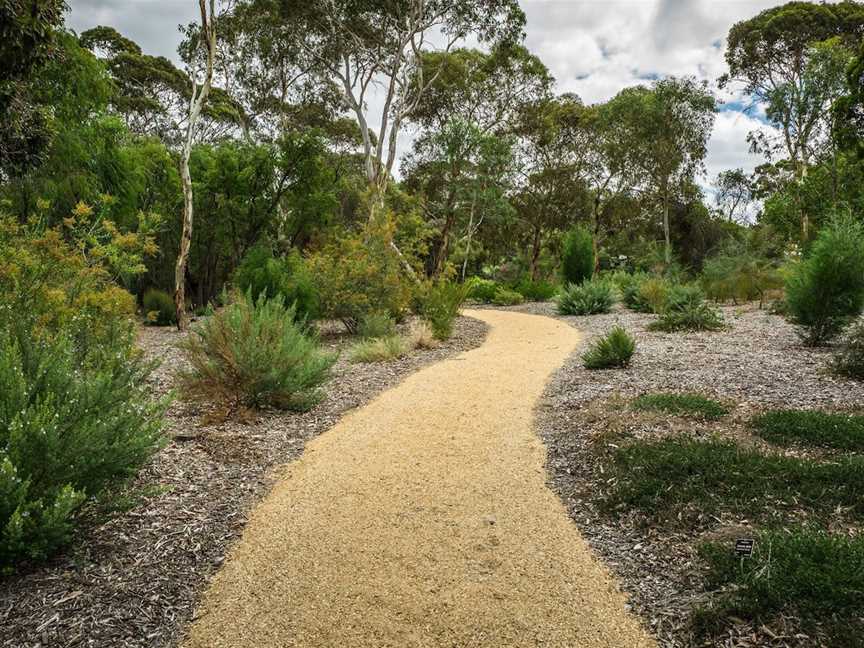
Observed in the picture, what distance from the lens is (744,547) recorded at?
8.26ft

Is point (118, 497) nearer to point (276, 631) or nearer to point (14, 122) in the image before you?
point (276, 631)

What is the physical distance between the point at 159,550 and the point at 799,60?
2810 cm

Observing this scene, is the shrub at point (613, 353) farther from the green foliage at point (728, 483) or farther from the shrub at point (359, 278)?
the shrub at point (359, 278)

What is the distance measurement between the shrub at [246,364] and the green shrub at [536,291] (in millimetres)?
16770

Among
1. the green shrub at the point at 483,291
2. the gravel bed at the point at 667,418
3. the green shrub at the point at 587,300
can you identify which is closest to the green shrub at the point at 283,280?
the gravel bed at the point at 667,418

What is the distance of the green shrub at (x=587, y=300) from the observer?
15062 mm

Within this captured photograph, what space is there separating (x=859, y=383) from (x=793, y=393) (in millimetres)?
963

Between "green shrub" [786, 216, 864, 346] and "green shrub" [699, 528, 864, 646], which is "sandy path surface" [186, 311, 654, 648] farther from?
"green shrub" [786, 216, 864, 346]

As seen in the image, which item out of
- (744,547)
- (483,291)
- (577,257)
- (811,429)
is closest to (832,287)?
(811,429)

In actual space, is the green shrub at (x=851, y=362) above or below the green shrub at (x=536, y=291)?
above

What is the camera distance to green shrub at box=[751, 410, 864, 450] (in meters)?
3.89

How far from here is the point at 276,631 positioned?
236cm

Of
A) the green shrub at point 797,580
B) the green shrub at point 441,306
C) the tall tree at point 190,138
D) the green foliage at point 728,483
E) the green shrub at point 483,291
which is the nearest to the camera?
the green shrub at point 797,580

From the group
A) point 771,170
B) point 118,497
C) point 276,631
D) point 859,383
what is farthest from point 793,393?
point 771,170
